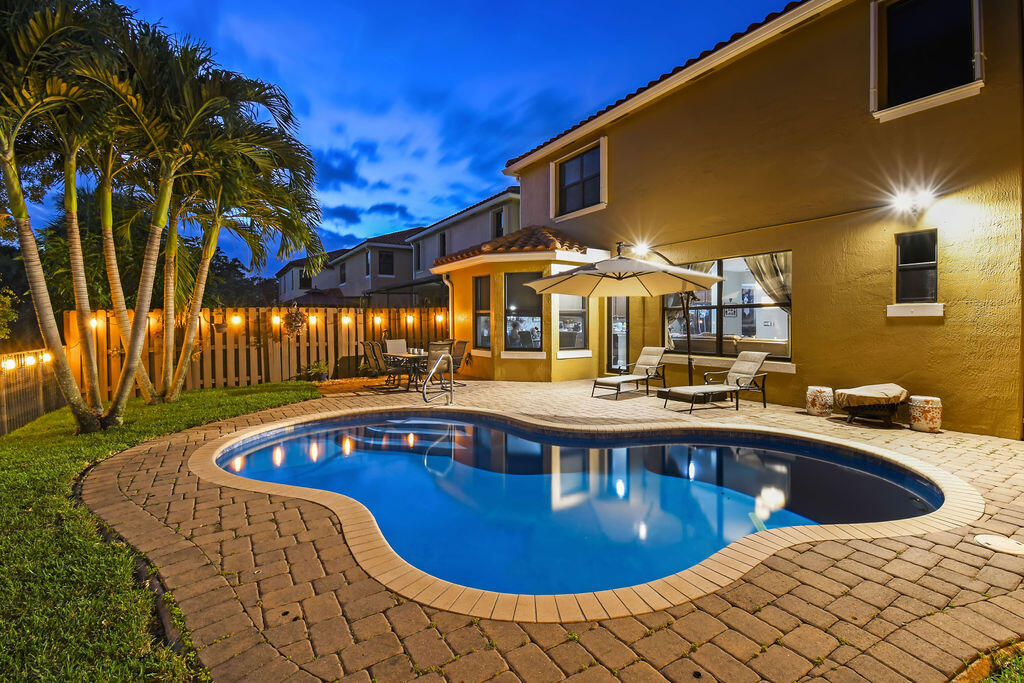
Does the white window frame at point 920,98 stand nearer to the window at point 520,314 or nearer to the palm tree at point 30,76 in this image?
the window at point 520,314

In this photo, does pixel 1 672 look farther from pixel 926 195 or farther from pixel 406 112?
pixel 406 112

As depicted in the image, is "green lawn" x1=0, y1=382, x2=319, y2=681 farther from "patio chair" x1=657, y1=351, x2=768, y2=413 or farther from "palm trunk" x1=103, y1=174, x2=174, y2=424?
"patio chair" x1=657, y1=351, x2=768, y2=413

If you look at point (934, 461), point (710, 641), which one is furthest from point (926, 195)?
point (710, 641)

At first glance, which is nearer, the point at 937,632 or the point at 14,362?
the point at 937,632

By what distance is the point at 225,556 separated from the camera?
3.19 metres

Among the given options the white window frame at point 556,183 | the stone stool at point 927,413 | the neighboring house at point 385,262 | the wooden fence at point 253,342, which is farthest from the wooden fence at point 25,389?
the neighboring house at point 385,262

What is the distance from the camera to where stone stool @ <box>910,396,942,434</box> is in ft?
21.8

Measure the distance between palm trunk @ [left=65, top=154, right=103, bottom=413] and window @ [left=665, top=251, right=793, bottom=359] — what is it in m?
10.8

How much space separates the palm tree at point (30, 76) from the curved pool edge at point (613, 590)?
3.60 m

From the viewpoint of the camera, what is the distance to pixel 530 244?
463 inches

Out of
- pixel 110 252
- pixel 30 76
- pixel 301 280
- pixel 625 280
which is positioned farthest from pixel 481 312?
pixel 301 280

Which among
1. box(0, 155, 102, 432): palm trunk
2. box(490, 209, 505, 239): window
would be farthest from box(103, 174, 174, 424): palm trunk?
box(490, 209, 505, 239): window

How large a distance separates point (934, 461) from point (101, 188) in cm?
1192

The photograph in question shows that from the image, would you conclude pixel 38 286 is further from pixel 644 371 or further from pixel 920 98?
pixel 920 98
